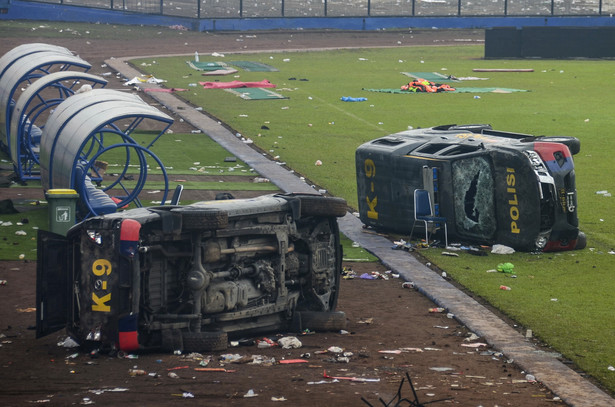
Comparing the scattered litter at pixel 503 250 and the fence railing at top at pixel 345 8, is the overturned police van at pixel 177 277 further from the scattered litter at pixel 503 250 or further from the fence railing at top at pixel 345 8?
the fence railing at top at pixel 345 8

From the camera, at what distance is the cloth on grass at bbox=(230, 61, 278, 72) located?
46.5 m

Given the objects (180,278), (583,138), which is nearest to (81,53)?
(583,138)

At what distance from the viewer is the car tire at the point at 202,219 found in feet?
35.9

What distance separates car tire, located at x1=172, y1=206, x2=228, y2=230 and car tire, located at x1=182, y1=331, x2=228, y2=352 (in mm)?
1104

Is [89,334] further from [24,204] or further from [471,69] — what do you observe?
[471,69]

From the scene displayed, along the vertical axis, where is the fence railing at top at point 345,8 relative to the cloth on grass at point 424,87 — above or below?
above

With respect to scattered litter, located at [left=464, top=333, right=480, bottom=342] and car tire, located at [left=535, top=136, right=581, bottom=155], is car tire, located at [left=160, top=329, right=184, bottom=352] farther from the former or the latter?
car tire, located at [left=535, top=136, right=581, bottom=155]

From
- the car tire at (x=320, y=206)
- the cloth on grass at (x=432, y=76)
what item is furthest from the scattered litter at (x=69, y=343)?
the cloth on grass at (x=432, y=76)

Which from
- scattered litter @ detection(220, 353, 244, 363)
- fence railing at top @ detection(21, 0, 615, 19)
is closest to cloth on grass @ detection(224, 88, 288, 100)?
fence railing at top @ detection(21, 0, 615, 19)

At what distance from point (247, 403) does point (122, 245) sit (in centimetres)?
218

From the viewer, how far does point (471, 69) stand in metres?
47.2

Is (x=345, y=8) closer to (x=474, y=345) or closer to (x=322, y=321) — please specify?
(x=322, y=321)

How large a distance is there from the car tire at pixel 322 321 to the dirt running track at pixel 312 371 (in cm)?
11

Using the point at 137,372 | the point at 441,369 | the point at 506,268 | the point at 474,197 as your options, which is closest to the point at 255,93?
the point at 474,197
